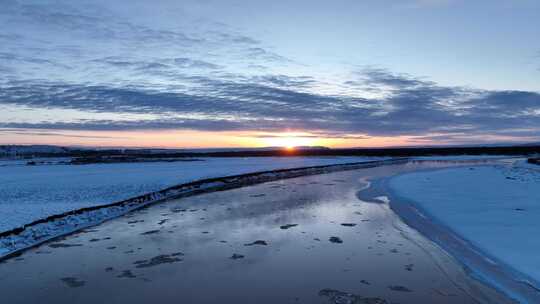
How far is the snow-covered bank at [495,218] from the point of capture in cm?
753

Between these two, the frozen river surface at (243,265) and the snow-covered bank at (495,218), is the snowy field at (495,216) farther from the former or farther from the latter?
the frozen river surface at (243,265)

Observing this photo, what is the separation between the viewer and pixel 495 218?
1131 cm

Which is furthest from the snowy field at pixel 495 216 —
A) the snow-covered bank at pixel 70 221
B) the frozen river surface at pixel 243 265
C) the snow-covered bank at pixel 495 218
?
the snow-covered bank at pixel 70 221

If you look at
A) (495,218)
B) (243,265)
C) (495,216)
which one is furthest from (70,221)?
(495,216)

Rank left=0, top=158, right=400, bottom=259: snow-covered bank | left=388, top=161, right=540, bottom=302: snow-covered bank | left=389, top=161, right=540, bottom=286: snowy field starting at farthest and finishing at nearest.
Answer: left=0, top=158, right=400, bottom=259: snow-covered bank
left=389, top=161, right=540, bottom=286: snowy field
left=388, top=161, right=540, bottom=302: snow-covered bank

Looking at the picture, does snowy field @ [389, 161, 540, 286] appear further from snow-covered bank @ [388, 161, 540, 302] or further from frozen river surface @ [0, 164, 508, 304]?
frozen river surface @ [0, 164, 508, 304]

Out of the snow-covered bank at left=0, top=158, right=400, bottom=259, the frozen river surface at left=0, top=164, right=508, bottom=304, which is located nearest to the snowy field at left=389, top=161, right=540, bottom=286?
the frozen river surface at left=0, top=164, right=508, bottom=304

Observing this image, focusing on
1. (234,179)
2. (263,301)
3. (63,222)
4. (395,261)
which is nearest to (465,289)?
(395,261)

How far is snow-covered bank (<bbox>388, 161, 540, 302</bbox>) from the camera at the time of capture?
7530mm

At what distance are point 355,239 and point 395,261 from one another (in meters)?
1.88

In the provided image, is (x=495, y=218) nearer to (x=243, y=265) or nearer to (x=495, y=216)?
(x=495, y=216)

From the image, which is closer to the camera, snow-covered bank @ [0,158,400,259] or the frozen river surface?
the frozen river surface

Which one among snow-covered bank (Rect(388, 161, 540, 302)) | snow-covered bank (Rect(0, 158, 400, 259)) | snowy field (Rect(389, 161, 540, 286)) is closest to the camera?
snow-covered bank (Rect(388, 161, 540, 302))

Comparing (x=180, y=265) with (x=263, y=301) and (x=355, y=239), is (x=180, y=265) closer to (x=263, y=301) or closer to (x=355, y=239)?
(x=263, y=301)
